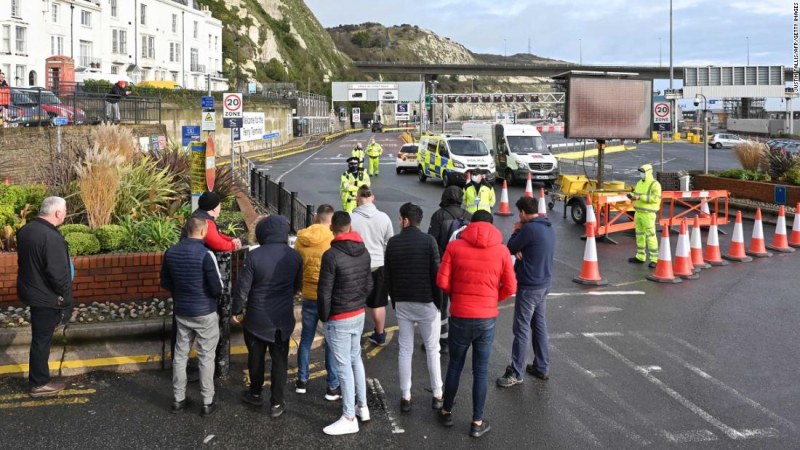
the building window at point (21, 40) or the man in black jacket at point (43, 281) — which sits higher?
the building window at point (21, 40)

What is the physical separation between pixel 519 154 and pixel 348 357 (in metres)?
22.0

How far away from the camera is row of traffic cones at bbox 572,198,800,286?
11.0 m

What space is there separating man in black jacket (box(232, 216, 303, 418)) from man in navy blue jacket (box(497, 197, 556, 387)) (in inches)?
82.3

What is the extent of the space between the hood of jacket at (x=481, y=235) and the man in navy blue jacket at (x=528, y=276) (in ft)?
3.89

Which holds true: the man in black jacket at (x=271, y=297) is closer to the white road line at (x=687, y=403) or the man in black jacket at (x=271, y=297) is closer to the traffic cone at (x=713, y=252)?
the white road line at (x=687, y=403)

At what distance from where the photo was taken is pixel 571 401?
246 inches

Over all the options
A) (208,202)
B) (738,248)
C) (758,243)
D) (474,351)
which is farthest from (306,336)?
(758,243)

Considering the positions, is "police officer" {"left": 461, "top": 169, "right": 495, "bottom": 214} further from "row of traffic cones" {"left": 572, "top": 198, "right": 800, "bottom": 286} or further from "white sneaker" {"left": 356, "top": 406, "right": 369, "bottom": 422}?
"white sneaker" {"left": 356, "top": 406, "right": 369, "bottom": 422}

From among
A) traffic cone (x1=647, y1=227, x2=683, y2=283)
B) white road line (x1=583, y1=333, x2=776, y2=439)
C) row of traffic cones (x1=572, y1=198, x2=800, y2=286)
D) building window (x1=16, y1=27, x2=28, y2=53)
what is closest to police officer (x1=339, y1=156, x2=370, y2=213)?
row of traffic cones (x1=572, y1=198, x2=800, y2=286)

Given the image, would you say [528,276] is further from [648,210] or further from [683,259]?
[648,210]

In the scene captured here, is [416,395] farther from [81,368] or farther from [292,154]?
[292,154]

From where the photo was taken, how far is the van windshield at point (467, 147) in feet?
87.2

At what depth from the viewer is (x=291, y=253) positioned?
5867 millimetres

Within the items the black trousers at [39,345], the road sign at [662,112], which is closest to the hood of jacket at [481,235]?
the black trousers at [39,345]
